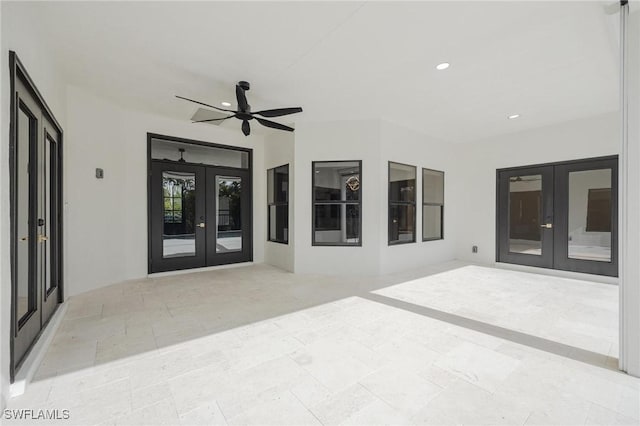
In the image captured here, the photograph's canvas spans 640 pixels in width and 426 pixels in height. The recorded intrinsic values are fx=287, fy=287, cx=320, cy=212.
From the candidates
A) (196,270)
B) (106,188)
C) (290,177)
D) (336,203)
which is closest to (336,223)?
(336,203)

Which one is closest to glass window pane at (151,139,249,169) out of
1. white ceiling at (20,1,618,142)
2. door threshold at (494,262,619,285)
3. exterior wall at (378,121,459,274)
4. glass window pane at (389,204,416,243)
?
white ceiling at (20,1,618,142)

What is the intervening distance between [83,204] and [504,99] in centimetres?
676

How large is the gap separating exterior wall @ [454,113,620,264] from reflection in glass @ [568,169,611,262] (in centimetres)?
43

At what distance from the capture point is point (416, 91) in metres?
4.27

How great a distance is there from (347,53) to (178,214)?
4353 millimetres

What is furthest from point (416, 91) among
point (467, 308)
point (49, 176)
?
point (49, 176)

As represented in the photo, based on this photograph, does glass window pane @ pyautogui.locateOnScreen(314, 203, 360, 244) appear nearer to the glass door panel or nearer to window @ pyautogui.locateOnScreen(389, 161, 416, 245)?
window @ pyautogui.locateOnScreen(389, 161, 416, 245)

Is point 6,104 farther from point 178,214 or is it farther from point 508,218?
point 508,218

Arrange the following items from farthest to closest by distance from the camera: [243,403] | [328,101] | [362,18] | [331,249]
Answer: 1. [331,249]
2. [328,101]
3. [362,18]
4. [243,403]

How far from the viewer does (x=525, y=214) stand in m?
6.15

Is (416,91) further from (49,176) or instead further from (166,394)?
(49,176)

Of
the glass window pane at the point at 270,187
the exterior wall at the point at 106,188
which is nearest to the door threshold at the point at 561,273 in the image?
the glass window pane at the point at 270,187

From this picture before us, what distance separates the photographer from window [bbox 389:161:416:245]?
603 centimetres

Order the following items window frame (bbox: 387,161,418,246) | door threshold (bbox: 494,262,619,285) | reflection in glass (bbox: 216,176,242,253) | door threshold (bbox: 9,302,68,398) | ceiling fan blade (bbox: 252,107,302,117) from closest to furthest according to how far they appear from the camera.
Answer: door threshold (bbox: 9,302,68,398), ceiling fan blade (bbox: 252,107,302,117), door threshold (bbox: 494,262,619,285), window frame (bbox: 387,161,418,246), reflection in glass (bbox: 216,176,242,253)
